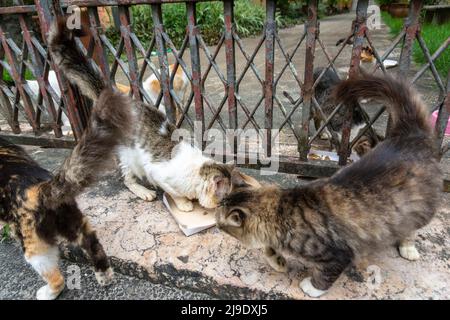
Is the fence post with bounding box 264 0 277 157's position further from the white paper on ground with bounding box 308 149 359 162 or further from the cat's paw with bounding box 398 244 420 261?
the cat's paw with bounding box 398 244 420 261

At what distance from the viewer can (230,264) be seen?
6.91ft

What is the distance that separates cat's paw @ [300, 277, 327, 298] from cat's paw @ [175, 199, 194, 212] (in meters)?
1.06

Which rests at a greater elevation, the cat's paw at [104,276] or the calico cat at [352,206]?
the calico cat at [352,206]

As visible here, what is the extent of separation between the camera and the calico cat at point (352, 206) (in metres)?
1.71

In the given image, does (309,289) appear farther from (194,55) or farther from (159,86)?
(159,86)

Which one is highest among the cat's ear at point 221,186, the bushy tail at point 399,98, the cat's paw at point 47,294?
the bushy tail at point 399,98

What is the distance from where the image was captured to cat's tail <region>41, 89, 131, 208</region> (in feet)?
5.24

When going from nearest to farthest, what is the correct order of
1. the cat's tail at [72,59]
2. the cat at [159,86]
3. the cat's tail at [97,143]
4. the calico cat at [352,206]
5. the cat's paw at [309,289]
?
1. the cat's tail at [97,143]
2. the calico cat at [352,206]
3. the cat's paw at [309,289]
4. the cat's tail at [72,59]
5. the cat at [159,86]

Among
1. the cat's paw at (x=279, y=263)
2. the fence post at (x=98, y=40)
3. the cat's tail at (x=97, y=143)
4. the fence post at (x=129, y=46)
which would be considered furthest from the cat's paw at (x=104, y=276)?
the fence post at (x=98, y=40)

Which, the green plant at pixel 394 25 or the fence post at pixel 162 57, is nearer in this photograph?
the fence post at pixel 162 57

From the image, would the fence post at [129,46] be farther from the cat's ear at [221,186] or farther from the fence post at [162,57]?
the cat's ear at [221,186]

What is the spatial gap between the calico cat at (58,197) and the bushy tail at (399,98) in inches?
58.3

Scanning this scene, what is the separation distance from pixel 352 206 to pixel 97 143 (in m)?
1.42
